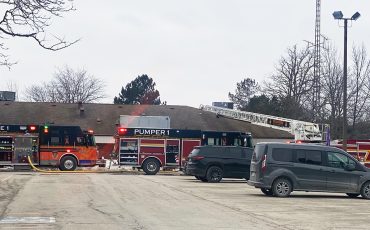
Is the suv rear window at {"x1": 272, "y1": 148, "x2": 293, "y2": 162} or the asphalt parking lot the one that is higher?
the suv rear window at {"x1": 272, "y1": 148, "x2": 293, "y2": 162}

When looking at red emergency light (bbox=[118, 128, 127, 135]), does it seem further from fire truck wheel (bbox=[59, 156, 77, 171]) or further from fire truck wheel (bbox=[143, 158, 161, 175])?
fire truck wheel (bbox=[59, 156, 77, 171])

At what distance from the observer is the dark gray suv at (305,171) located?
21734 millimetres

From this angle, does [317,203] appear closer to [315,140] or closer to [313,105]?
[315,140]

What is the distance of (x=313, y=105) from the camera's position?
65500 millimetres

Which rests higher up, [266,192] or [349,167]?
[349,167]

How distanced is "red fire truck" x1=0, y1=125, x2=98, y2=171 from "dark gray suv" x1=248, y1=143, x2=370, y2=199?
795 inches

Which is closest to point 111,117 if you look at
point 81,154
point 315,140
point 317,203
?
point 81,154

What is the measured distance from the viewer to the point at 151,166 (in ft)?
128

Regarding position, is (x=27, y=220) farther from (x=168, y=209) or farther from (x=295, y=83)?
(x=295, y=83)

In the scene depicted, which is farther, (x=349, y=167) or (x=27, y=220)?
(x=349, y=167)

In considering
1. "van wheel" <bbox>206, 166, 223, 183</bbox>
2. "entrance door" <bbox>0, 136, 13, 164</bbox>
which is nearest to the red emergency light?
"entrance door" <bbox>0, 136, 13, 164</bbox>

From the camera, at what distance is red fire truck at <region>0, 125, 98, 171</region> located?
39.8 metres

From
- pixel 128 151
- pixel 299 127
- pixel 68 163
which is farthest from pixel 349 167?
pixel 68 163

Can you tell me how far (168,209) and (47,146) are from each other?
81.3ft
